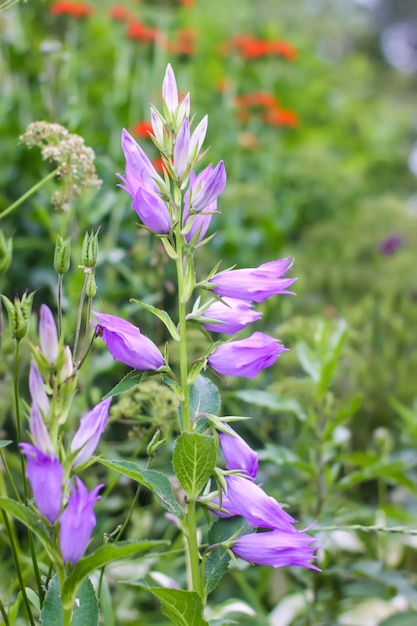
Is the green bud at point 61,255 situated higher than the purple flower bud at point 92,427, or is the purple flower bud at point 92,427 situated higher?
the green bud at point 61,255

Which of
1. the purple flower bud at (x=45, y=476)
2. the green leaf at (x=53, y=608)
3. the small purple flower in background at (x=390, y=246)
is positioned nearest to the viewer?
the purple flower bud at (x=45, y=476)

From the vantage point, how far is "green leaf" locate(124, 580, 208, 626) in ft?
2.56

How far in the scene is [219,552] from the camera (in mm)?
882

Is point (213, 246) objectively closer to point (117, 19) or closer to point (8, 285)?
point (8, 285)

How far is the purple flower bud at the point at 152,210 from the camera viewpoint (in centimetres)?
82

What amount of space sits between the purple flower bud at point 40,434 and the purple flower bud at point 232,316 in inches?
9.2

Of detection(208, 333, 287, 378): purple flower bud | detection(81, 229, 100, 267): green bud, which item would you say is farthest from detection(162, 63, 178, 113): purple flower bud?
detection(208, 333, 287, 378): purple flower bud

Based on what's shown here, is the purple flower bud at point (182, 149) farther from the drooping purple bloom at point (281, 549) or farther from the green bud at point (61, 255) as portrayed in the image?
the drooping purple bloom at point (281, 549)

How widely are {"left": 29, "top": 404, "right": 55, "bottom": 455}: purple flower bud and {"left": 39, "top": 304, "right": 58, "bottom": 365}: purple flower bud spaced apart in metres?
0.05

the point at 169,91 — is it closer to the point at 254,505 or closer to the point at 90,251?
the point at 90,251

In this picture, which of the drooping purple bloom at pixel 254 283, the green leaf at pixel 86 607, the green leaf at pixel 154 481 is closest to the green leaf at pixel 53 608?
the green leaf at pixel 86 607

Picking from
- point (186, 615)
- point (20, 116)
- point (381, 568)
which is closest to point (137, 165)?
point (186, 615)

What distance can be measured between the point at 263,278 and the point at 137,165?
0.19 meters

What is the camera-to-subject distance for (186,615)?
0.81 m
